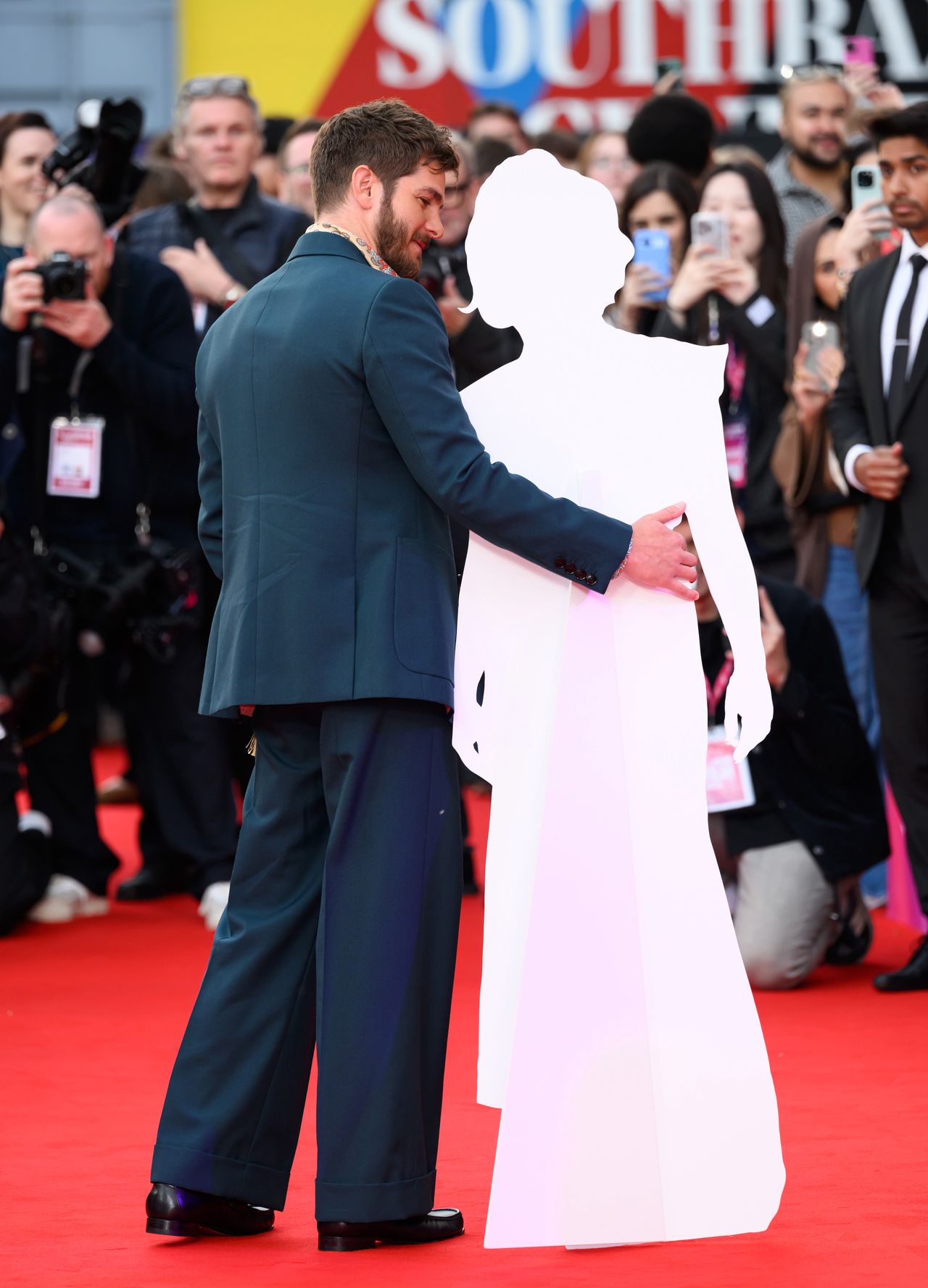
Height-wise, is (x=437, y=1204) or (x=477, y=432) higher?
(x=477, y=432)

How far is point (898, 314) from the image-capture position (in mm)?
4949

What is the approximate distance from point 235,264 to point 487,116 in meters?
2.23

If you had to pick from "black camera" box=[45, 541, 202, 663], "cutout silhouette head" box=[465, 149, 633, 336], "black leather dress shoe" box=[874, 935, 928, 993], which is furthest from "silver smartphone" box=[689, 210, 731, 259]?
"cutout silhouette head" box=[465, 149, 633, 336]

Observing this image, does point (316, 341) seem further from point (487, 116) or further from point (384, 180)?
point (487, 116)

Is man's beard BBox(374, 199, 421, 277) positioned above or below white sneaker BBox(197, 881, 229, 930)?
above

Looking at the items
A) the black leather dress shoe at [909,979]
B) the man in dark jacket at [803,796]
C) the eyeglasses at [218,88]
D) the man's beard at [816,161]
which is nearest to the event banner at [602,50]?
the man's beard at [816,161]

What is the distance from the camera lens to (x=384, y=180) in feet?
9.76

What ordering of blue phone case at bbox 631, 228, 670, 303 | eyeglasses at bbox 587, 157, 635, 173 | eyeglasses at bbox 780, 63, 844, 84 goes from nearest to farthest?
blue phone case at bbox 631, 228, 670, 303 → eyeglasses at bbox 780, 63, 844, 84 → eyeglasses at bbox 587, 157, 635, 173

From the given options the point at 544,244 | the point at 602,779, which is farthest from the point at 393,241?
the point at 602,779

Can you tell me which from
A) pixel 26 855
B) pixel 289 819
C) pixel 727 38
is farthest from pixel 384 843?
pixel 727 38

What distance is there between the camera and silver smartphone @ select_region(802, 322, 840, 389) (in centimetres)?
557

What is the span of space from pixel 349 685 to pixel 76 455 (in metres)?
2.92

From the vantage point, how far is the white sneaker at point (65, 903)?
5.79m

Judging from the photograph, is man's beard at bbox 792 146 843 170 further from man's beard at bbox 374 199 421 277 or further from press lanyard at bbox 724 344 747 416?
man's beard at bbox 374 199 421 277
